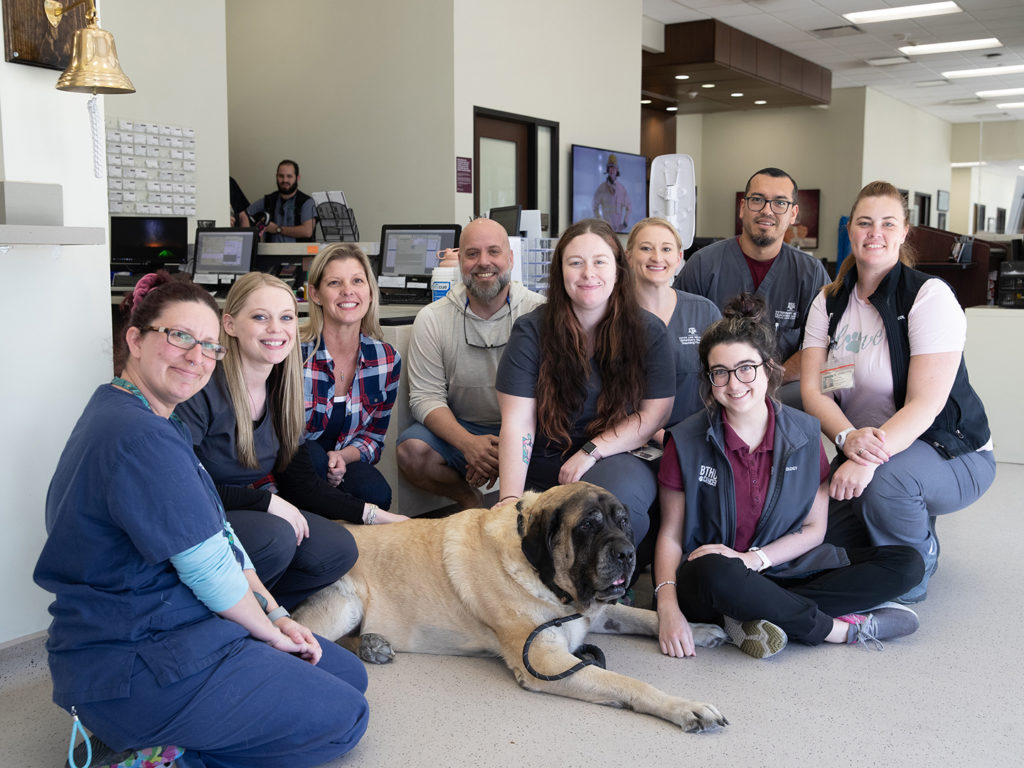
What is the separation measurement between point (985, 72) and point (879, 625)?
1281 centimetres

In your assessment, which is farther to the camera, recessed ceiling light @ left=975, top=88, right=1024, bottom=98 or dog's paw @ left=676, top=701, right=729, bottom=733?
recessed ceiling light @ left=975, top=88, right=1024, bottom=98

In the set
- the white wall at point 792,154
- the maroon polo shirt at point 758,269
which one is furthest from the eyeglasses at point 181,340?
the white wall at point 792,154

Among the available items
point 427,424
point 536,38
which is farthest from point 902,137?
point 427,424

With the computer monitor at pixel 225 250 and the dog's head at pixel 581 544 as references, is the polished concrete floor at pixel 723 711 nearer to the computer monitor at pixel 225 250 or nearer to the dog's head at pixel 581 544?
the dog's head at pixel 581 544

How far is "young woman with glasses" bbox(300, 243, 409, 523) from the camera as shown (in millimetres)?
2965

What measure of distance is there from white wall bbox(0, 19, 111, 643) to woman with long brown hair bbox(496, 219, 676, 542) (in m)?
1.26

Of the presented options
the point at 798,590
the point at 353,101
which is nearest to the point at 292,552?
the point at 798,590

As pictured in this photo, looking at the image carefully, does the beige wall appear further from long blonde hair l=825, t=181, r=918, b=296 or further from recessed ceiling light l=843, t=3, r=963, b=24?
long blonde hair l=825, t=181, r=918, b=296

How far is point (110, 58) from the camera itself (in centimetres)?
230

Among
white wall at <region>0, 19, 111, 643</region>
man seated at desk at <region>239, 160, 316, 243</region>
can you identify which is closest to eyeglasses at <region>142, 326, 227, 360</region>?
white wall at <region>0, 19, 111, 643</region>

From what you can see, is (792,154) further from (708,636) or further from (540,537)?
(540,537)

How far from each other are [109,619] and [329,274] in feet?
5.12

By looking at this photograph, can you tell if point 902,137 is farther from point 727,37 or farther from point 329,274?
point 329,274

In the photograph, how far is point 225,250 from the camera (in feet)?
20.4
